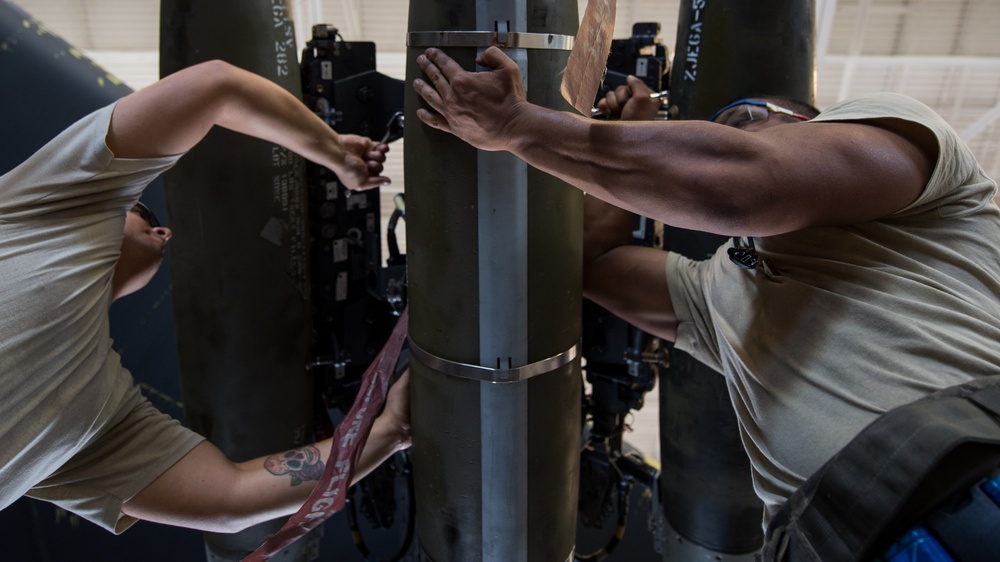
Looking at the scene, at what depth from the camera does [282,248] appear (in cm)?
219

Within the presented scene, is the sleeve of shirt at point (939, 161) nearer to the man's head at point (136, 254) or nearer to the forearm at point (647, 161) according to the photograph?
the forearm at point (647, 161)

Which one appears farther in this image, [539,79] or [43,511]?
[43,511]

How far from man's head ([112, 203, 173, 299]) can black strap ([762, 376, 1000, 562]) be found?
148 centimetres

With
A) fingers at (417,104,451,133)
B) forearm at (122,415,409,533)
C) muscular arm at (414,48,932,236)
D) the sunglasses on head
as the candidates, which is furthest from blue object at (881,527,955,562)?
the sunglasses on head

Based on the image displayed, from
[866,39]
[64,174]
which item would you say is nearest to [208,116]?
[64,174]

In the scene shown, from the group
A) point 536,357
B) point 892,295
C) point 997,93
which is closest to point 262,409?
point 536,357

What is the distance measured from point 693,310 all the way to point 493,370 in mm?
440

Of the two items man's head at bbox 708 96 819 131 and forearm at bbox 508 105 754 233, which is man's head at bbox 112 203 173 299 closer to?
forearm at bbox 508 105 754 233

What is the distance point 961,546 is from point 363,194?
6.15 ft

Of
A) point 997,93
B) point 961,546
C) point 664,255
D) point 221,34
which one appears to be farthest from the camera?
point 997,93

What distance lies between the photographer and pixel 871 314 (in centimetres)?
108

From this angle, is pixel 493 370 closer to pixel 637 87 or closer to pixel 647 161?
pixel 647 161

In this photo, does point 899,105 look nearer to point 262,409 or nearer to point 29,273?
point 29,273

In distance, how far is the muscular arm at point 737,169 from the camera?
990 mm
